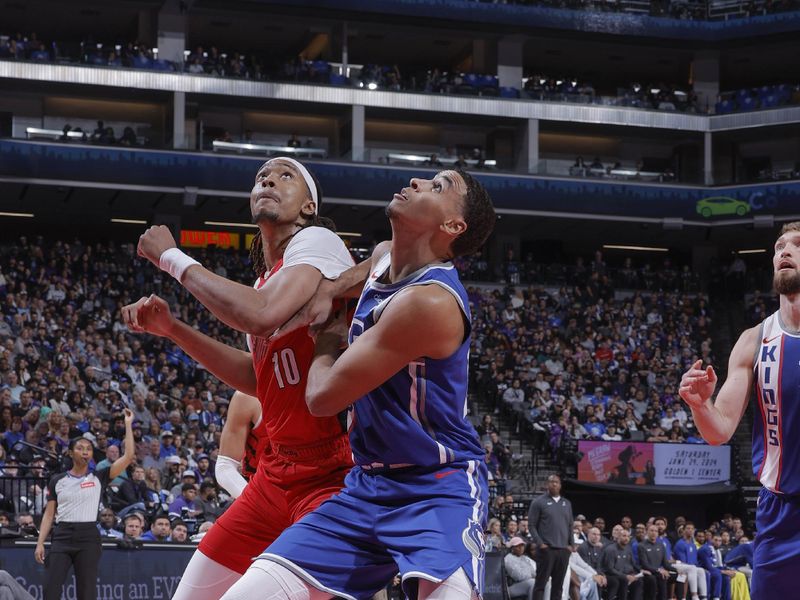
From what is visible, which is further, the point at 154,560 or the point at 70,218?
the point at 70,218

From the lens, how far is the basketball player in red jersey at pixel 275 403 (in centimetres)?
479

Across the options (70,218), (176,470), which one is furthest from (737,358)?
(70,218)

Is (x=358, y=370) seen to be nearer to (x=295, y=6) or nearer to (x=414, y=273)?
(x=414, y=273)

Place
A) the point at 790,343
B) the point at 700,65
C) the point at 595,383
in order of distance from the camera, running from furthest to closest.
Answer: the point at 700,65
the point at 595,383
the point at 790,343

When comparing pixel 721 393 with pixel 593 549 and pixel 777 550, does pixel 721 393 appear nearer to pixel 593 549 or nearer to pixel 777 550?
pixel 777 550

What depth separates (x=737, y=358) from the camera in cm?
585

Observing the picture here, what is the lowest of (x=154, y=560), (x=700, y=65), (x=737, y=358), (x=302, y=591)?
(x=154, y=560)

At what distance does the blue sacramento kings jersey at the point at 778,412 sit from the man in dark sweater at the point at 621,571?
15.0 metres

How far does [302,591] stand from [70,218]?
36.3m

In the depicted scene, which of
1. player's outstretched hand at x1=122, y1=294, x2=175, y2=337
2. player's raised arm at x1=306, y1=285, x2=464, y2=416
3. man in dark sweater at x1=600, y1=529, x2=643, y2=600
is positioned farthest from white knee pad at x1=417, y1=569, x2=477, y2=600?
man in dark sweater at x1=600, y1=529, x2=643, y2=600

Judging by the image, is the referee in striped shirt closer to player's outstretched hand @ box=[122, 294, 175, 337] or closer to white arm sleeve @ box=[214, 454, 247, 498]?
white arm sleeve @ box=[214, 454, 247, 498]

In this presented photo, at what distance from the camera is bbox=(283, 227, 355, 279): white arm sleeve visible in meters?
4.92

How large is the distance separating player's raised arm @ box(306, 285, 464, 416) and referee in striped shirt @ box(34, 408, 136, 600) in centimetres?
797

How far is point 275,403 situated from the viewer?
510 cm
